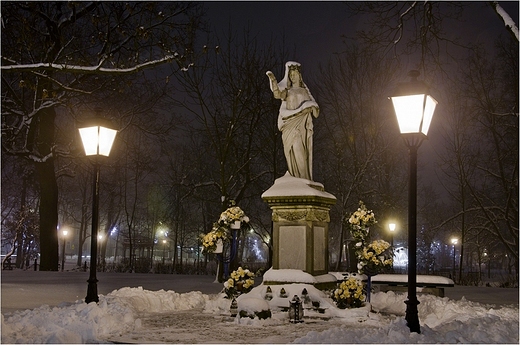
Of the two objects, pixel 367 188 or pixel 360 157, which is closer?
pixel 360 157

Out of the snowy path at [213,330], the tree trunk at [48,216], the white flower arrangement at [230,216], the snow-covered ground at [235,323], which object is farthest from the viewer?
the tree trunk at [48,216]

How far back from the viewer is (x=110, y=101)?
25.6 metres

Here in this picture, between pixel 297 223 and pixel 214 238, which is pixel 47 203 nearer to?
pixel 214 238

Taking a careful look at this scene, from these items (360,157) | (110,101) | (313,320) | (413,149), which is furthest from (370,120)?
(413,149)

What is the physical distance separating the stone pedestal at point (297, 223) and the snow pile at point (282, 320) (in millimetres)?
686

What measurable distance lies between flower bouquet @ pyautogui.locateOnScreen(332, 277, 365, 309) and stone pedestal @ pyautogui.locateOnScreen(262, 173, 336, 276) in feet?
3.17

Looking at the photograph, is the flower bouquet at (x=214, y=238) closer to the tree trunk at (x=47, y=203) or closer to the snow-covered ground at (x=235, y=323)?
the snow-covered ground at (x=235, y=323)

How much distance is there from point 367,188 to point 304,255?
67.4 feet

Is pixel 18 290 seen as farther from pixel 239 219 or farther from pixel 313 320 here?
pixel 313 320

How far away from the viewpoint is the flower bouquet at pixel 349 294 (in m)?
10.9

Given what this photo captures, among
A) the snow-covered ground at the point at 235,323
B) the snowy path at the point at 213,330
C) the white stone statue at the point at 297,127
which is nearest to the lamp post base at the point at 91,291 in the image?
the snow-covered ground at the point at 235,323

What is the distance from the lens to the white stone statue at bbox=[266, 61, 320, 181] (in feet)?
40.7

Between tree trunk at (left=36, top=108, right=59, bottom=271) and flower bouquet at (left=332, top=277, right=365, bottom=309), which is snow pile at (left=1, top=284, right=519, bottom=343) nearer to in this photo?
flower bouquet at (left=332, top=277, right=365, bottom=309)

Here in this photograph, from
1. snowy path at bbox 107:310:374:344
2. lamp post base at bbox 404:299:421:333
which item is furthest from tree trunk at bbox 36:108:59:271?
lamp post base at bbox 404:299:421:333
